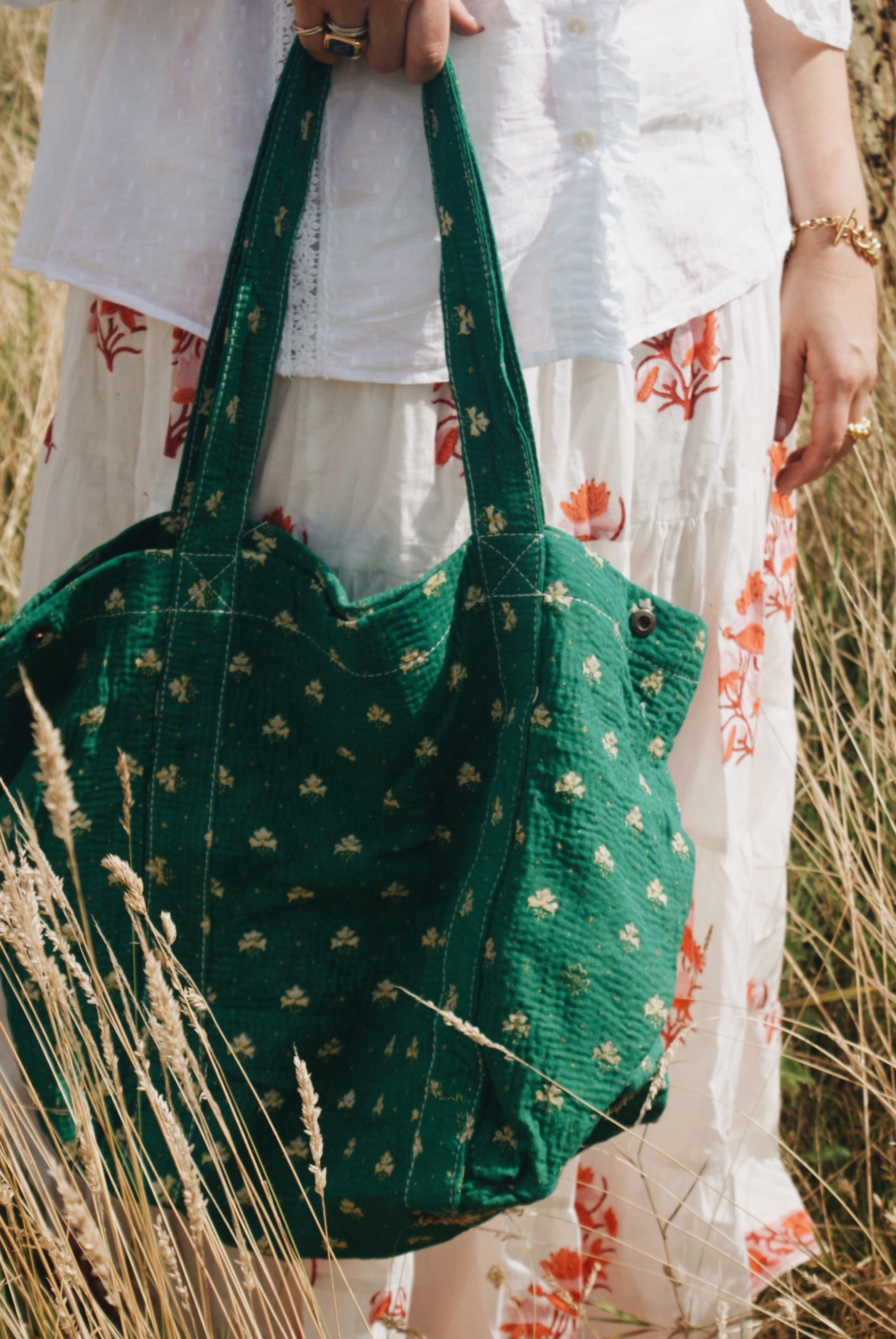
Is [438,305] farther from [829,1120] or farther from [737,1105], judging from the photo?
[829,1120]

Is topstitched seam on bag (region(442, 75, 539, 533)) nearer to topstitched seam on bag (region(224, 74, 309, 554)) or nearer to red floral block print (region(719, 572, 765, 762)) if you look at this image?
topstitched seam on bag (region(224, 74, 309, 554))

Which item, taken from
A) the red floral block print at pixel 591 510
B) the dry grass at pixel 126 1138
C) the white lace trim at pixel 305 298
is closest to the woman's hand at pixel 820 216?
the red floral block print at pixel 591 510

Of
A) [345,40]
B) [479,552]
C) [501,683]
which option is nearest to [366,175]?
[345,40]

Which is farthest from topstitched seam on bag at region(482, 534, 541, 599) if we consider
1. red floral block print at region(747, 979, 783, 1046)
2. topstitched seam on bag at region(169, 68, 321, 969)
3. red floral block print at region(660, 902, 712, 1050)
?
red floral block print at region(747, 979, 783, 1046)

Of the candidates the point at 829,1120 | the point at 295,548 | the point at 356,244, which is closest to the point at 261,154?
the point at 356,244

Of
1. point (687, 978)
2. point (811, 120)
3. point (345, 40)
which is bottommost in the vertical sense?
point (687, 978)

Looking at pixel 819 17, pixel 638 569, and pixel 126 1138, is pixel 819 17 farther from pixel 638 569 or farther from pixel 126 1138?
pixel 126 1138

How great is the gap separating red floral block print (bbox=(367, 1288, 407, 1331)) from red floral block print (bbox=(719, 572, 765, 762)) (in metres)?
0.62

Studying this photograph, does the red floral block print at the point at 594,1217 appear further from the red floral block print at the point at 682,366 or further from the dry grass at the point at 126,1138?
the red floral block print at the point at 682,366

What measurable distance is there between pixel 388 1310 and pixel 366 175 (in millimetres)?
1039

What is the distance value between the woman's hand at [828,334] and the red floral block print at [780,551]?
0.05m

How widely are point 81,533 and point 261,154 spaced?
39 cm

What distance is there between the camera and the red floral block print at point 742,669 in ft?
3.58

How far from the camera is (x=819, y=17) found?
104 centimetres
